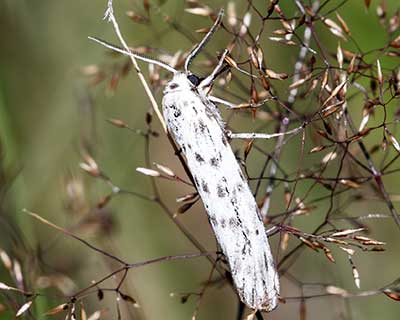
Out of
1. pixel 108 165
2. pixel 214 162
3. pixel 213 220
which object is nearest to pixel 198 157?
pixel 214 162

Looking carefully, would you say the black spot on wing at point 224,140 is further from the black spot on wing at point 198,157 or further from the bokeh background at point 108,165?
the bokeh background at point 108,165

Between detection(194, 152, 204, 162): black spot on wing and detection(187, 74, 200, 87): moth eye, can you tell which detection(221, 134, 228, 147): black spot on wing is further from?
detection(187, 74, 200, 87): moth eye

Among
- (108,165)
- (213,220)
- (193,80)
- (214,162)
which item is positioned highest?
(108,165)

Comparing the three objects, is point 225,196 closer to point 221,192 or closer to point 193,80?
point 221,192

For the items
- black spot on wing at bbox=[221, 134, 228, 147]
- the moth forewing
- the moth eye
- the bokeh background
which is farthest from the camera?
→ the bokeh background

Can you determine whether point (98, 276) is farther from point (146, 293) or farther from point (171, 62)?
point (171, 62)

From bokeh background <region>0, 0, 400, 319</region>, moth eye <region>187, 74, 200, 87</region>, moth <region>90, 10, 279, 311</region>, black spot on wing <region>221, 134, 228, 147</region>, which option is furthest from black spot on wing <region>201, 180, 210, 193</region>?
bokeh background <region>0, 0, 400, 319</region>

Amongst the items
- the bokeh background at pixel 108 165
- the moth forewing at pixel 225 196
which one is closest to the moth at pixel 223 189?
the moth forewing at pixel 225 196
